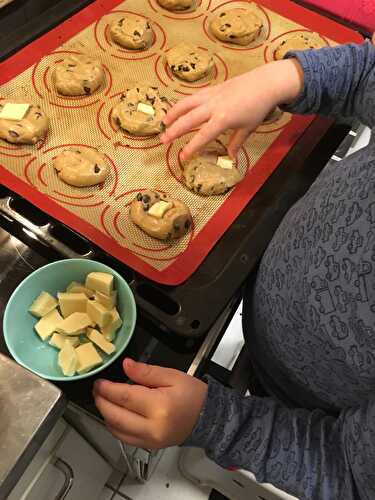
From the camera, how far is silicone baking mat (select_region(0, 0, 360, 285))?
831mm

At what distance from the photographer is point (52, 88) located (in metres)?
1.00

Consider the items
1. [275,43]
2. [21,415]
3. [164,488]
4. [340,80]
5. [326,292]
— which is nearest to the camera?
[21,415]

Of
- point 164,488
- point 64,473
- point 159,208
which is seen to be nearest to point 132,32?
point 159,208

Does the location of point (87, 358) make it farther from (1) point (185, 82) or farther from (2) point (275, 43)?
(2) point (275, 43)

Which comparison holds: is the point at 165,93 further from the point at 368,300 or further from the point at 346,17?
the point at 368,300

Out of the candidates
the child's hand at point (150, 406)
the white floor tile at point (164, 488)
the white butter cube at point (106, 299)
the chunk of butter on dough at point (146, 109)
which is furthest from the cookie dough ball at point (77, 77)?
the white floor tile at point (164, 488)

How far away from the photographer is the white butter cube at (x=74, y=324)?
0.68 m

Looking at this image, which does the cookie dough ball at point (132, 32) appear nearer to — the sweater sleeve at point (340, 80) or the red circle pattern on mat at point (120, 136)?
the red circle pattern on mat at point (120, 136)

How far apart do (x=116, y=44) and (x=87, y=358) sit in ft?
2.46

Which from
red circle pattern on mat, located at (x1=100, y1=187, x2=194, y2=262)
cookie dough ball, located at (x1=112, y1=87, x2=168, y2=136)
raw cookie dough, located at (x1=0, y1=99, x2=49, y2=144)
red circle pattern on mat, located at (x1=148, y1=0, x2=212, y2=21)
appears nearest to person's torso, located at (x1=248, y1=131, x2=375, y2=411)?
red circle pattern on mat, located at (x1=100, y1=187, x2=194, y2=262)

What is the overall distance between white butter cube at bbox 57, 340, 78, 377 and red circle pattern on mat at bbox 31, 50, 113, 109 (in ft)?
1.78

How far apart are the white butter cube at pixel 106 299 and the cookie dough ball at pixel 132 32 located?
2.08 feet

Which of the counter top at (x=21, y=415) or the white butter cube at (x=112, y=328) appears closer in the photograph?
the counter top at (x=21, y=415)

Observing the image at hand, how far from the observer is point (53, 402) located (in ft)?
1.42
